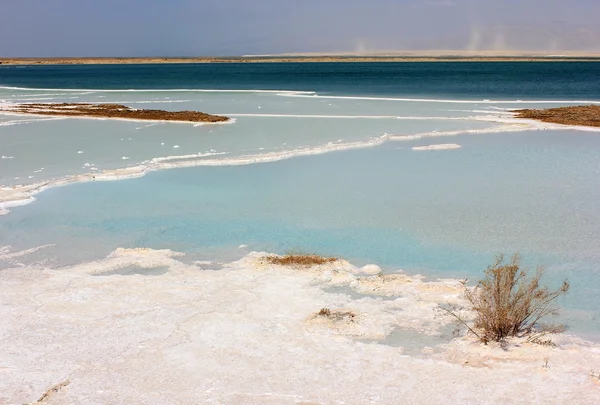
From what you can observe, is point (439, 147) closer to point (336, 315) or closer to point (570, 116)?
point (570, 116)

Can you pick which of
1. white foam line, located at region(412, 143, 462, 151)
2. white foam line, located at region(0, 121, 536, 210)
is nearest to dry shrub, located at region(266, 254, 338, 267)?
white foam line, located at region(0, 121, 536, 210)

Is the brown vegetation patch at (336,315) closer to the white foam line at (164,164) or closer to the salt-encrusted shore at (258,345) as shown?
the salt-encrusted shore at (258,345)

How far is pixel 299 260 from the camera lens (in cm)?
746

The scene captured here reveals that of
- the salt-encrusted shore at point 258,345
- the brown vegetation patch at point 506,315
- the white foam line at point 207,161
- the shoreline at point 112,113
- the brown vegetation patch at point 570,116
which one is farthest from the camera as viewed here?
the shoreline at point 112,113

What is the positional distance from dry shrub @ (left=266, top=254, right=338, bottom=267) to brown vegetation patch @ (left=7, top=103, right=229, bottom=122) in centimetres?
1547

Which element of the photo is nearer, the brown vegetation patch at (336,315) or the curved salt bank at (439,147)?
→ the brown vegetation patch at (336,315)

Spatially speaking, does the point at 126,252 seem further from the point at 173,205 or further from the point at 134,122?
the point at 134,122

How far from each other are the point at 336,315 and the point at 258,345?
917 mm

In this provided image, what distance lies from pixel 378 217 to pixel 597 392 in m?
5.20

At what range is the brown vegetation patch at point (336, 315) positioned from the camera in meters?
5.89

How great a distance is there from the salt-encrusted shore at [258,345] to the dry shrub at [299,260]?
0.17 m

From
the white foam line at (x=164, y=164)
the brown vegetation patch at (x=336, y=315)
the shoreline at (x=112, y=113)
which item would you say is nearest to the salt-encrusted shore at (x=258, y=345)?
the brown vegetation patch at (x=336, y=315)

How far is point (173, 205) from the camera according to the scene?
412 inches

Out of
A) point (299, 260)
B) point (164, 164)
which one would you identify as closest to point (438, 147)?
point (164, 164)
